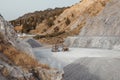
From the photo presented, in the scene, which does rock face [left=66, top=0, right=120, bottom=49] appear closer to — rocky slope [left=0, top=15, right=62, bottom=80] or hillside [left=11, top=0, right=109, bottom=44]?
hillside [left=11, top=0, right=109, bottom=44]

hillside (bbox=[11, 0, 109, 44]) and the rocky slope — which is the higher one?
the rocky slope

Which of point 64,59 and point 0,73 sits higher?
point 0,73

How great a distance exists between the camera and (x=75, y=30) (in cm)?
8925

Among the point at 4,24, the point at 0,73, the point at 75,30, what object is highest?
the point at 4,24

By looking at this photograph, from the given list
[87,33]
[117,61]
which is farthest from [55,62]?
[87,33]

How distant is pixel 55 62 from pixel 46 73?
1362cm

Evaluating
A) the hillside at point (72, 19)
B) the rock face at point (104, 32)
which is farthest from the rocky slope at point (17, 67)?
the hillside at point (72, 19)

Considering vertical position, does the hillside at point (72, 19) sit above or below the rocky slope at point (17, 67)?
below

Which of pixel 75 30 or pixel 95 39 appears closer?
pixel 95 39

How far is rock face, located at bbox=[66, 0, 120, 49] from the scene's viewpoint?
48781 millimetres

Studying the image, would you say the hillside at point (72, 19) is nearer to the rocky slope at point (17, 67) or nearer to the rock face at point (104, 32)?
the rock face at point (104, 32)

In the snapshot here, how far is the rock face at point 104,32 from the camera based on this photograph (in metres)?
48.8

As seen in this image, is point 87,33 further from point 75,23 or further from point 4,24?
point 4,24

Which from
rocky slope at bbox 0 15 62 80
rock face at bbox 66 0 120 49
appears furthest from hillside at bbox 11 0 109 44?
rocky slope at bbox 0 15 62 80
